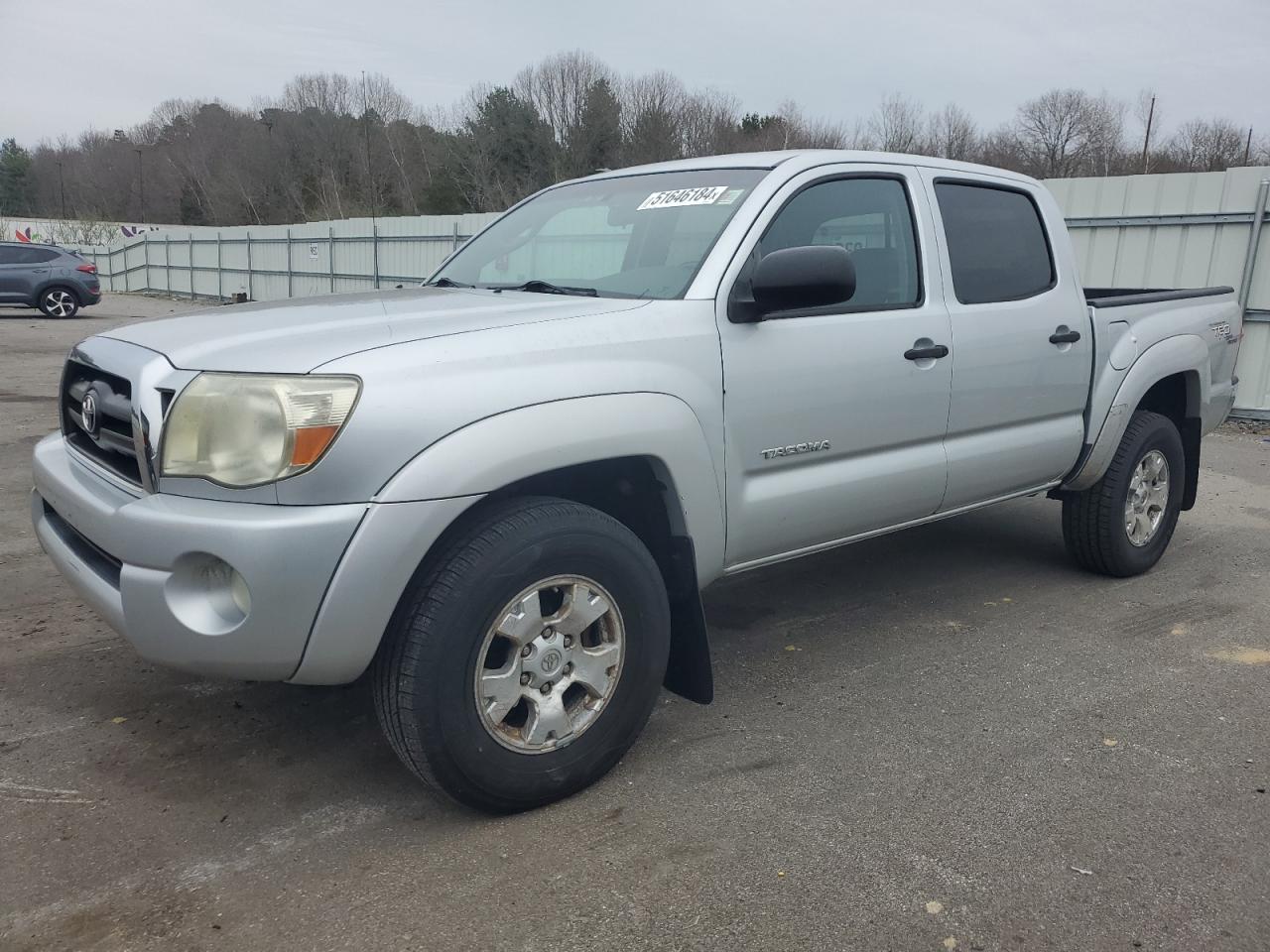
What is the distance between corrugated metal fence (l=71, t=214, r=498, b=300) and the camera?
2053 centimetres

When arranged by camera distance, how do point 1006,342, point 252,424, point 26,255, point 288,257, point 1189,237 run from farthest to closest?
1. point 288,257
2. point 26,255
3. point 1189,237
4. point 1006,342
5. point 252,424

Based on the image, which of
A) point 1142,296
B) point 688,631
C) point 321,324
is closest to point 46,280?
point 321,324

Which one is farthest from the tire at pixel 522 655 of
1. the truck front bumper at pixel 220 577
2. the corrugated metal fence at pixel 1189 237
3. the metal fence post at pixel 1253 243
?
the metal fence post at pixel 1253 243

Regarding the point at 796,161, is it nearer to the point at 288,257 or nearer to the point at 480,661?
the point at 480,661

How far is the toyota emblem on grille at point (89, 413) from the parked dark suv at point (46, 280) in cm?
2117

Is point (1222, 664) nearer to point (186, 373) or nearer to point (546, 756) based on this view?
point (546, 756)

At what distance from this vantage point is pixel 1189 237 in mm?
10031

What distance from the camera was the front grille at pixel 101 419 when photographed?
2.67m

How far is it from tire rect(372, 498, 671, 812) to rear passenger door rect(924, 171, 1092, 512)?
163 centimetres

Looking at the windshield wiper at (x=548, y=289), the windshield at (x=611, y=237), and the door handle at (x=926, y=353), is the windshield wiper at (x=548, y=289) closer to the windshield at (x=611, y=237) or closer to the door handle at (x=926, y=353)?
the windshield at (x=611, y=237)

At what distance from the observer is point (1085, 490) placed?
478 cm

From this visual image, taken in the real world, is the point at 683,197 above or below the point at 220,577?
above

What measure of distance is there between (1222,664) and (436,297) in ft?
10.7

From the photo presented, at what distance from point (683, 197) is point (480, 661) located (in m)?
1.82
